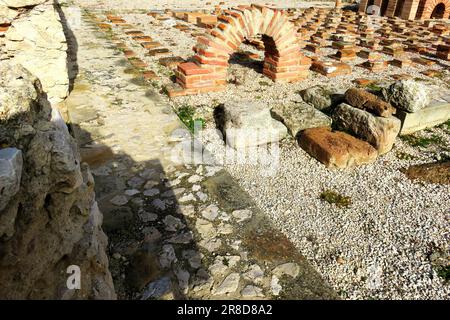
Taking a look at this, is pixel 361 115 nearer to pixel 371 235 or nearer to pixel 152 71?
pixel 371 235

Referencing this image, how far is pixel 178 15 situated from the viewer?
12.3 m

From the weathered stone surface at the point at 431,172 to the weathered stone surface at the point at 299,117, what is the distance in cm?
129

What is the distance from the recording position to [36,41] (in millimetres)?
4188

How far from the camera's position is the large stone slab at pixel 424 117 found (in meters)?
4.68

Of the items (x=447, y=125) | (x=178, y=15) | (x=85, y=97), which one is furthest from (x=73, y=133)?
(x=178, y=15)

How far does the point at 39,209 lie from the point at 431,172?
414 cm

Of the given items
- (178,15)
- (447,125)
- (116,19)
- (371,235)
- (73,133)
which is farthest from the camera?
(178,15)

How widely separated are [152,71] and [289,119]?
128 inches

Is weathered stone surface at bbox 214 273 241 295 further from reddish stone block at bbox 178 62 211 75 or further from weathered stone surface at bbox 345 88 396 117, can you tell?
reddish stone block at bbox 178 62 211 75

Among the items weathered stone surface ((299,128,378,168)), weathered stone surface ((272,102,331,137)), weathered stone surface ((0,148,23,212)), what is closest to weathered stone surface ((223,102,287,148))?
weathered stone surface ((272,102,331,137))

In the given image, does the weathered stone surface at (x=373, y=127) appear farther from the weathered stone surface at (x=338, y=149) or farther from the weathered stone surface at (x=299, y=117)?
the weathered stone surface at (x=299, y=117)

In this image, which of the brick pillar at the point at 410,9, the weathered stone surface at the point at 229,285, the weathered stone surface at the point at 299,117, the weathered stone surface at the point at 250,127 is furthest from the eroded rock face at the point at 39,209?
the brick pillar at the point at 410,9

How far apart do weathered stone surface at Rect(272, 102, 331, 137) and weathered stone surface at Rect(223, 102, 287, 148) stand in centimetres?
15

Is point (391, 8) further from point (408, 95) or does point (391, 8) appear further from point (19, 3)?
point (19, 3)
